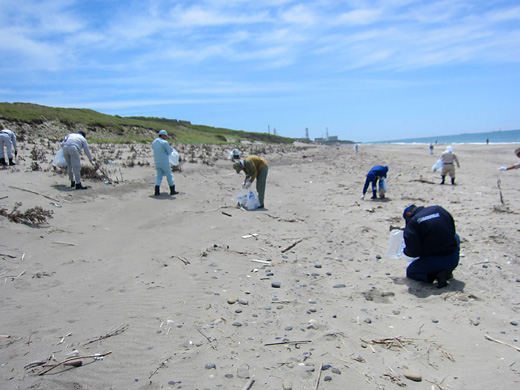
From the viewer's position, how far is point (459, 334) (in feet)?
12.4

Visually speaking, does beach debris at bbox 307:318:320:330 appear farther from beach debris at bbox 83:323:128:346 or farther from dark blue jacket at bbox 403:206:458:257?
beach debris at bbox 83:323:128:346

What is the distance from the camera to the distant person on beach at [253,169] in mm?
9811

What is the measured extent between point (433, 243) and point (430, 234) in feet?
0.43

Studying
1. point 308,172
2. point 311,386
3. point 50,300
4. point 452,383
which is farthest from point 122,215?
point 308,172

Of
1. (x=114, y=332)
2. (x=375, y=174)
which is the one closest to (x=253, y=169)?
(x=375, y=174)

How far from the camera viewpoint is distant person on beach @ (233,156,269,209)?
9811mm

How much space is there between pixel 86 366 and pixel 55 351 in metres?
0.43

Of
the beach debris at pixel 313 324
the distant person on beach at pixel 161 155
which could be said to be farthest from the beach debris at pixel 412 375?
the distant person on beach at pixel 161 155

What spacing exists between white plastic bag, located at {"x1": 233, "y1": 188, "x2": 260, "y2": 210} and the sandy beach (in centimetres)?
101

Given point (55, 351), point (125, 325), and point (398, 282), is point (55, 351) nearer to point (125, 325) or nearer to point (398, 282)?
point (125, 325)

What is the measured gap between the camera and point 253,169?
988 cm

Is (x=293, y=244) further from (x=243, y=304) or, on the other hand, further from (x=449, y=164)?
(x=449, y=164)

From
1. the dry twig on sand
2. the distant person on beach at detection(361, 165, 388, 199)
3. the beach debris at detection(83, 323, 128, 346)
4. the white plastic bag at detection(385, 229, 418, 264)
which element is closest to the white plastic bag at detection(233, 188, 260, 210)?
the distant person on beach at detection(361, 165, 388, 199)

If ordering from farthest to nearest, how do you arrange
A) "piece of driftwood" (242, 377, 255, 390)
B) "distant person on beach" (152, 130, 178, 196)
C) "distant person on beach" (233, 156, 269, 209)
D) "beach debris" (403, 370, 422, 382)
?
1. "distant person on beach" (152, 130, 178, 196)
2. "distant person on beach" (233, 156, 269, 209)
3. "beach debris" (403, 370, 422, 382)
4. "piece of driftwood" (242, 377, 255, 390)
